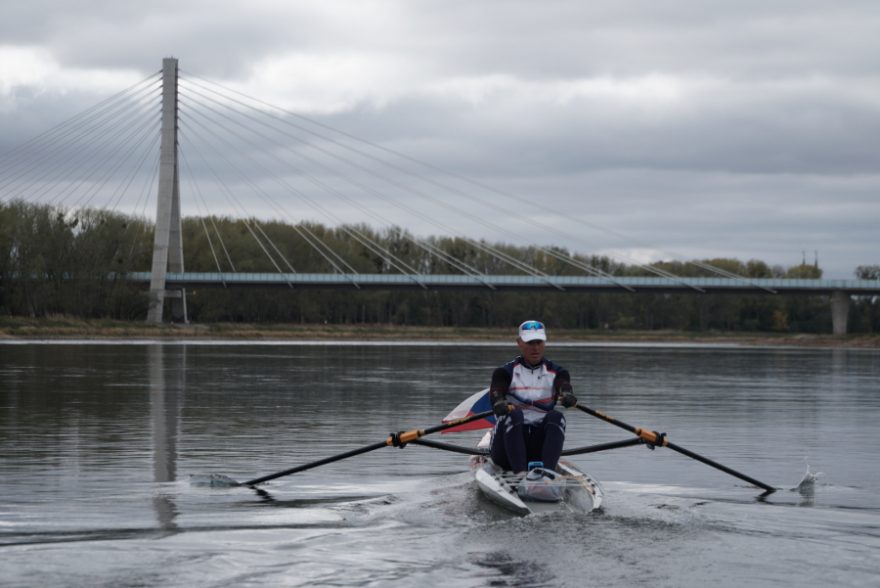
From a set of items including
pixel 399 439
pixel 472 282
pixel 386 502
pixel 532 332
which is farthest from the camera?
pixel 472 282

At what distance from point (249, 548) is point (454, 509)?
2.82 meters

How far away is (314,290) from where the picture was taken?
113438 mm

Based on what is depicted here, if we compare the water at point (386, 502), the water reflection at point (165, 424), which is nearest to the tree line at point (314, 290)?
the water reflection at point (165, 424)

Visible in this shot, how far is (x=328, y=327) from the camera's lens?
108438 millimetres

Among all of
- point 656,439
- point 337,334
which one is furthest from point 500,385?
point 337,334

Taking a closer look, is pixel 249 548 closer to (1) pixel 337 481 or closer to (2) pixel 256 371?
(1) pixel 337 481

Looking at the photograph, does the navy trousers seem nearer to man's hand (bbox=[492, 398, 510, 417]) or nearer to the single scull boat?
man's hand (bbox=[492, 398, 510, 417])

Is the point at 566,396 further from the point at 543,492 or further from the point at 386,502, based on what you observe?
the point at 386,502


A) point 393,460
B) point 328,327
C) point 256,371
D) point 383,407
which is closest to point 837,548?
point 393,460

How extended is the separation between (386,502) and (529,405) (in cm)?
197

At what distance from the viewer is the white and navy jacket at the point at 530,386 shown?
1441 centimetres

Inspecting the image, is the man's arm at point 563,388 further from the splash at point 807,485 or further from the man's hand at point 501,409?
the splash at point 807,485

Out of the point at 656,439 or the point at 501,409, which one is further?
the point at 656,439

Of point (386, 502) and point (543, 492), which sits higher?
point (543, 492)
